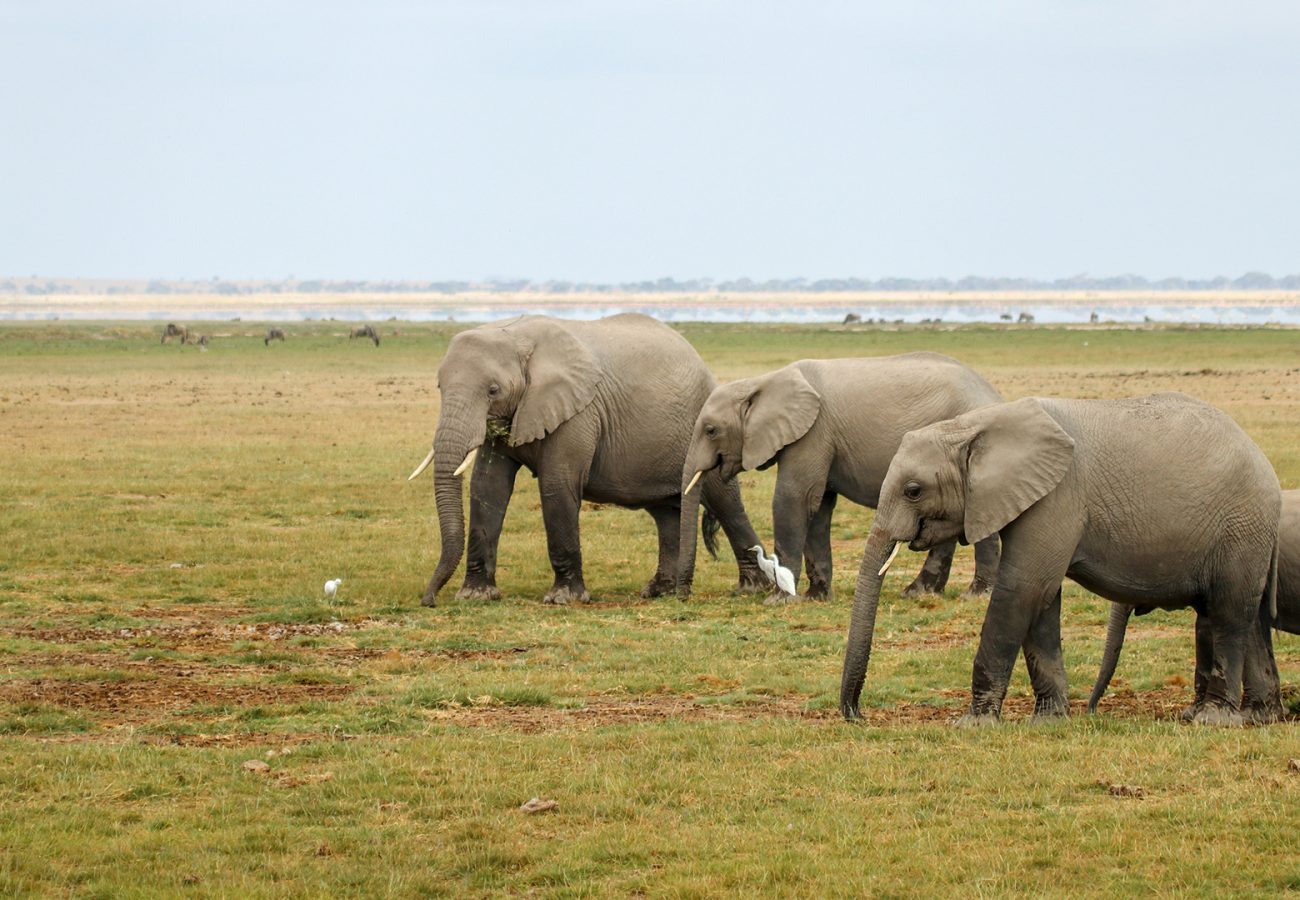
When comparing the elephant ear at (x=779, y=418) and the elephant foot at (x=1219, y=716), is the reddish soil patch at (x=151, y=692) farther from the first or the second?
the elephant foot at (x=1219, y=716)

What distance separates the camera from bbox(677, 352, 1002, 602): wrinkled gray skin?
57.6 feet

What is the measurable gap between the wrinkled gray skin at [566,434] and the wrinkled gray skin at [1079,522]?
21.4ft

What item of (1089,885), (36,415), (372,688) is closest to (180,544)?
(372,688)

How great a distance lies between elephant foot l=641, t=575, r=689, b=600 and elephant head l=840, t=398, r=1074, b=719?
675 centimetres

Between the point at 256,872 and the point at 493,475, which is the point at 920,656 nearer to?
the point at 493,475

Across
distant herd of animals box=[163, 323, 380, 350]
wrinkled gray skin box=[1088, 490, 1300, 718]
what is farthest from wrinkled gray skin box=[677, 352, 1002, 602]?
distant herd of animals box=[163, 323, 380, 350]

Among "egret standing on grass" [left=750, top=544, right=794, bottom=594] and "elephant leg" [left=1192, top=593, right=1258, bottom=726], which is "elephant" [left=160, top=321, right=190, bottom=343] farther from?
"elephant leg" [left=1192, top=593, right=1258, bottom=726]

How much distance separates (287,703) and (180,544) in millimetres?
8948

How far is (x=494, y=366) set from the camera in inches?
695

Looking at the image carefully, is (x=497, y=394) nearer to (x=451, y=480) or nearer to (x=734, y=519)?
(x=451, y=480)

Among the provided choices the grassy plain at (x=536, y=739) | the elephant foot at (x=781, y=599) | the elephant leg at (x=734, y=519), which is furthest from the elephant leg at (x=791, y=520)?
the elephant leg at (x=734, y=519)

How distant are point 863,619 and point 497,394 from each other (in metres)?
7.14

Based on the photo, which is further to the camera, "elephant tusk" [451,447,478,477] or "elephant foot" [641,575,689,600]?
"elephant foot" [641,575,689,600]

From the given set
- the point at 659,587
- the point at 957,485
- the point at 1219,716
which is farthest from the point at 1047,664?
the point at 659,587
